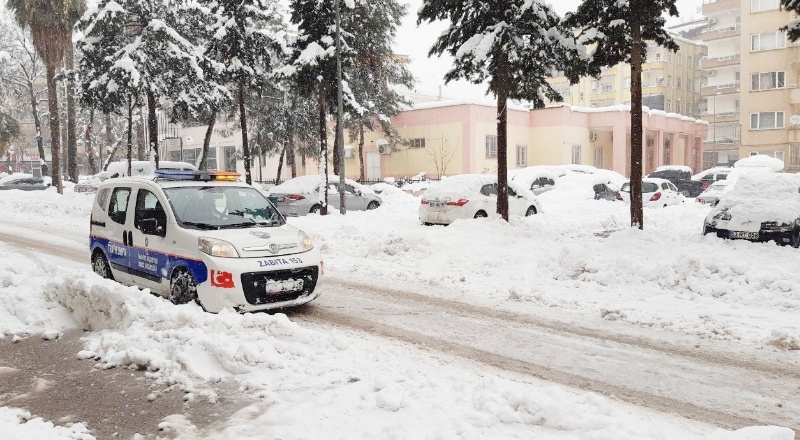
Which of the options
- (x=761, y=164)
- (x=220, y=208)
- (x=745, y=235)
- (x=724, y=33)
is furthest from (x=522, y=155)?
(x=220, y=208)

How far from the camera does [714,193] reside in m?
25.9

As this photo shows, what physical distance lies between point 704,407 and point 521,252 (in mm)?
7107

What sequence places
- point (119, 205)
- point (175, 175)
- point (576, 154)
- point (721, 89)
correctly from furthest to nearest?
1. point (721, 89)
2. point (576, 154)
3. point (119, 205)
4. point (175, 175)

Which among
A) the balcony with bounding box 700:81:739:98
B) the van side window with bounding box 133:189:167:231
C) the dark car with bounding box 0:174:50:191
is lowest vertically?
the van side window with bounding box 133:189:167:231

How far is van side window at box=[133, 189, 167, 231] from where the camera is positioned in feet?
25.1

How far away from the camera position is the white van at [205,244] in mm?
6996

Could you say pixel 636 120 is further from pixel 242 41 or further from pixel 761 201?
pixel 242 41

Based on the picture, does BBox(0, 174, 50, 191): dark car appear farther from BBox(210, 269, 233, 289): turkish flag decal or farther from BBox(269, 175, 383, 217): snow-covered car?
BBox(210, 269, 233, 289): turkish flag decal

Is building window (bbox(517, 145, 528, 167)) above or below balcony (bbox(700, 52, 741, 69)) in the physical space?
below

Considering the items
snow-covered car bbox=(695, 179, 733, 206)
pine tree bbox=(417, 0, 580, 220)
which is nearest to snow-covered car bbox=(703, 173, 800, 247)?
pine tree bbox=(417, 0, 580, 220)

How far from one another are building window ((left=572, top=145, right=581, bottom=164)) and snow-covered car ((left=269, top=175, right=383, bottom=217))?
23227mm

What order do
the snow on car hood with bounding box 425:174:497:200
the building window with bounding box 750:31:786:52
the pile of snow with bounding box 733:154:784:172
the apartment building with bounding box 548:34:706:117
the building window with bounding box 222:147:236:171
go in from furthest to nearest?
1. the apartment building with bounding box 548:34:706:117
2. the building window with bounding box 222:147:236:171
3. the building window with bounding box 750:31:786:52
4. the pile of snow with bounding box 733:154:784:172
5. the snow on car hood with bounding box 425:174:497:200

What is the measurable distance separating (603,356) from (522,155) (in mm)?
36525

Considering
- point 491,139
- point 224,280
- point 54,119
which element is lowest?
point 224,280
